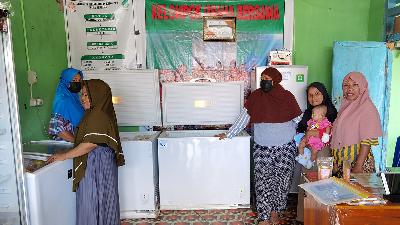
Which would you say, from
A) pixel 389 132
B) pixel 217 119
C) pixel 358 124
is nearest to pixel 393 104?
pixel 389 132

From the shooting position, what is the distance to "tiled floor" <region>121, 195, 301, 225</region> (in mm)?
3229

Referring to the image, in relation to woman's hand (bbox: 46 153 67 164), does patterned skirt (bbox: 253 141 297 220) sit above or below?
below

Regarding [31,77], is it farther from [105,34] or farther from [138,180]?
[138,180]

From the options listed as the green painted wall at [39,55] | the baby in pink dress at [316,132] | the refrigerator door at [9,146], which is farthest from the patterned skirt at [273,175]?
the green painted wall at [39,55]

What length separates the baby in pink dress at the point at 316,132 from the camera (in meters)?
2.94

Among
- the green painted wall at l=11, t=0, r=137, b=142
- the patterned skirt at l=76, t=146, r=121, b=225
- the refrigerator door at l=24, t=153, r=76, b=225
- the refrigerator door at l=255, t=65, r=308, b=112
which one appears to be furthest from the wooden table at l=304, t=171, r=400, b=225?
the green painted wall at l=11, t=0, r=137, b=142

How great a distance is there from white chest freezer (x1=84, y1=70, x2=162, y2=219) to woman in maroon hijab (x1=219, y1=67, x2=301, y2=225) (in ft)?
3.48

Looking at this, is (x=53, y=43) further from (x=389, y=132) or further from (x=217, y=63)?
(x=389, y=132)

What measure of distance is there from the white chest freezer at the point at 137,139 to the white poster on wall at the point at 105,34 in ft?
0.72

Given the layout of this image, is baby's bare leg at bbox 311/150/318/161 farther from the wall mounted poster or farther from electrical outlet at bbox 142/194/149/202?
electrical outlet at bbox 142/194/149/202

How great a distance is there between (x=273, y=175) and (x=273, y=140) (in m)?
0.33

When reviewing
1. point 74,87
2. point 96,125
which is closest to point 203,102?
point 74,87

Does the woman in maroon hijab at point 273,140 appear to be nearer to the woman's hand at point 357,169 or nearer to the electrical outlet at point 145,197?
the woman's hand at point 357,169

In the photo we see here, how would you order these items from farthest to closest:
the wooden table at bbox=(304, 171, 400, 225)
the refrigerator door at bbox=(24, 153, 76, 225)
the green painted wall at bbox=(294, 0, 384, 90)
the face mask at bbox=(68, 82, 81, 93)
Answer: the green painted wall at bbox=(294, 0, 384, 90) → the face mask at bbox=(68, 82, 81, 93) → the refrigerator door at bbox=(24, 153, 76, 225) → the wooden table at bbox=(304, 171, 400, 225)
